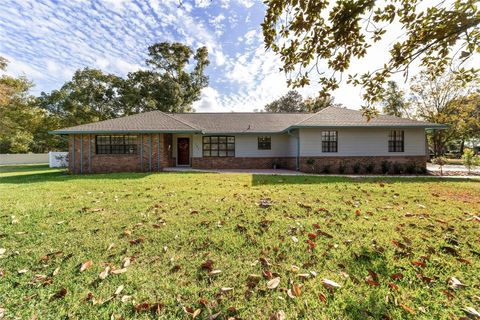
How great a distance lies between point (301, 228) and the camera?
12.5 ft

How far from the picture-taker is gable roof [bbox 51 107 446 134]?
524 inches

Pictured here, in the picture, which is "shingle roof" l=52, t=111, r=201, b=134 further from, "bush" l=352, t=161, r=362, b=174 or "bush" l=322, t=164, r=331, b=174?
"bush" l=352, t=161, r=362, b=174

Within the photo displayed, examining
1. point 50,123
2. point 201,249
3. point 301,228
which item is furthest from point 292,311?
point 50,123

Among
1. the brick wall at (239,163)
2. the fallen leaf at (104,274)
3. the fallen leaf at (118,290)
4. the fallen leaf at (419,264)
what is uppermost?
the brick wall at (239,163)

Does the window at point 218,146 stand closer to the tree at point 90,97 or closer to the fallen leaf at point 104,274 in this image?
the fallen leaf at point 104,274

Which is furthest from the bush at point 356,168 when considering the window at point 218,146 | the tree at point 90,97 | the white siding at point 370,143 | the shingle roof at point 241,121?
the tree at point 90,97

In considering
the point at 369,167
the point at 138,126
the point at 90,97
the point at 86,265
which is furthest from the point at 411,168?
the point at 90,97

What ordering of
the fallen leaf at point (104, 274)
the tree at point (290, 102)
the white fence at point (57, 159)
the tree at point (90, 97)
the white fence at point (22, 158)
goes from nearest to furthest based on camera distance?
1. the fallen leaf at point (104, 274)
2. the white fence at point (57, 159)
3. the white fence at point (22, 158)
4. the tree at point (90, 97)
5. the tree at point (290, 102)

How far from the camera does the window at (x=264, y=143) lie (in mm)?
16453

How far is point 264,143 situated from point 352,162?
20.4 feet

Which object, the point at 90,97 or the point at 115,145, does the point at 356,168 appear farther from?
the point at 90,97

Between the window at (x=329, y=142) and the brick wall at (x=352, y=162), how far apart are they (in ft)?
2.07

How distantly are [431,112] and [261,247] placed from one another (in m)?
32.7

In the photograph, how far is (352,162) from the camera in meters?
14.1
